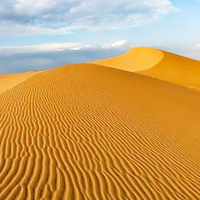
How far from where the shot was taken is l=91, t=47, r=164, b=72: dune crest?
51675 mm

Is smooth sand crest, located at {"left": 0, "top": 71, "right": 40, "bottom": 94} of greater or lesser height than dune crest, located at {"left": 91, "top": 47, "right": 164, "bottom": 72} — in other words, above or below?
above

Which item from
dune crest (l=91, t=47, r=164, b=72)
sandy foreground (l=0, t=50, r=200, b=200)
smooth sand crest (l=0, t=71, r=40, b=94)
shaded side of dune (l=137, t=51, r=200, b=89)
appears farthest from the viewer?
dune crest (l=91, t=47, r=164, b=72)

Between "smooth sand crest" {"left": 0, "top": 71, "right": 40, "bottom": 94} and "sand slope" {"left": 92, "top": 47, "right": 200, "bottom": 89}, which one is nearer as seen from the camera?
"smooth sand crest" {"left": 0, "top": 71, "right": 40, "bottom": 94}

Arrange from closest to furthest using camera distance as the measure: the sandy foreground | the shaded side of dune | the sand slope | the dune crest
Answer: the sandy foreground → the shaded side of dune → the sand slope → the dune crest

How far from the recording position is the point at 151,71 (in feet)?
154

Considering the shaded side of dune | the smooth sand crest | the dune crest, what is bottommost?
the shaded side of dune

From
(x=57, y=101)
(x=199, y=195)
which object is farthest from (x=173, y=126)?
(x=199, y=195)

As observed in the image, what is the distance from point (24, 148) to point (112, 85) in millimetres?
11915

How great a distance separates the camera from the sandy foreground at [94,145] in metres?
6.68

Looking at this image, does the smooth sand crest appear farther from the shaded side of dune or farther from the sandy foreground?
the shaded side of dune

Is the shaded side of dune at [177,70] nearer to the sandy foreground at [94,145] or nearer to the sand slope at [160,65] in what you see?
the sand slope at [160,65]

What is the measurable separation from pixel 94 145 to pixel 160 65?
42.0 m

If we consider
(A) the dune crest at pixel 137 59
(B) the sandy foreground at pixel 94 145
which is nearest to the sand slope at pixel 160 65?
(A) the dune crest at pixel 137 59

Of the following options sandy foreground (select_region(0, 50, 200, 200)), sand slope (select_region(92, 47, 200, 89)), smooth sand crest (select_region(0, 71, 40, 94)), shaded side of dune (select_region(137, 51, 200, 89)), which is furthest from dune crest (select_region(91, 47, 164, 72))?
sandy foreground (select_region(0, 50, 200, 200))
